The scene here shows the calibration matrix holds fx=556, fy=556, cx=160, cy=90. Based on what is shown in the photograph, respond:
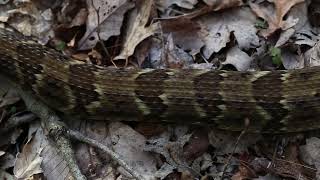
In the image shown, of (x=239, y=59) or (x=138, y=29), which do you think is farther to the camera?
(x=138, y=29)

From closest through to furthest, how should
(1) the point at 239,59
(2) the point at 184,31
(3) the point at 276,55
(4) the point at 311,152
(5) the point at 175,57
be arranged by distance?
1. (4) the point at 311,152
2. (3) the point at 276,55
3. (1) the point at 239,59
4. (5) the point at 175,57
5. (2) the point at 184,31

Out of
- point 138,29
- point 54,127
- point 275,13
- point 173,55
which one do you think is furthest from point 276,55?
point 54,127

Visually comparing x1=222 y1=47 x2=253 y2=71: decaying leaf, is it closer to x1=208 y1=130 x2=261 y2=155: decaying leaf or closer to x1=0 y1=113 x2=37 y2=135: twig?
x1=208 y1=130 x2=261 y2=155: decaying leaf

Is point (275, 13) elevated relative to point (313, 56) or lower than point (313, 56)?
elevated

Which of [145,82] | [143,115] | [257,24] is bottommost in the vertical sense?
[143,115]

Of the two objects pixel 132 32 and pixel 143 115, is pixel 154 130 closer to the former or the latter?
pixel 143 115

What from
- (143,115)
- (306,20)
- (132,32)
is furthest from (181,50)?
(306,20)

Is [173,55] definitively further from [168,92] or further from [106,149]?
[106,149]
